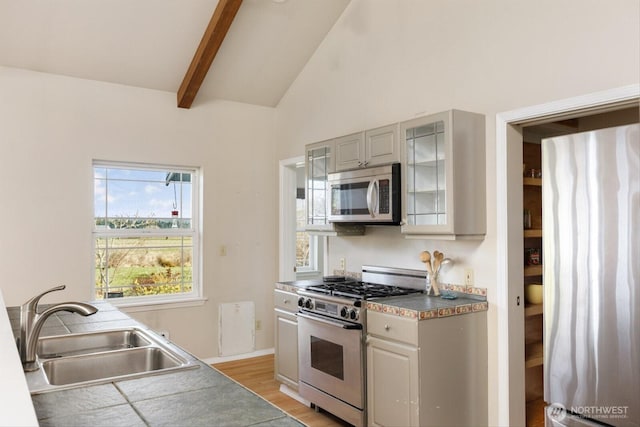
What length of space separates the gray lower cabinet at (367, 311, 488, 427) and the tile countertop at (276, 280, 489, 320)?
0.12 feet

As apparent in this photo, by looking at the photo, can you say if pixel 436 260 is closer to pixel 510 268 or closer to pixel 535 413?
pixel 510 268

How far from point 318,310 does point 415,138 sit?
4.48 ft

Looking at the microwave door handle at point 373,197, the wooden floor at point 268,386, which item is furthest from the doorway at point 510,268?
the wooden floor at point 268,386

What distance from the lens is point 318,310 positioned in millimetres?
3537

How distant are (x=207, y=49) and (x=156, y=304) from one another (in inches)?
91.9

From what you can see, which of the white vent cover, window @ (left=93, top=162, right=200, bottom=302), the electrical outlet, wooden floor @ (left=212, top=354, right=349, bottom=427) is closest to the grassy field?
window @ (left=93, top=162, right=200, bottom=302)

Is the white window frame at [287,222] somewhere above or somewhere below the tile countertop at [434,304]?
above

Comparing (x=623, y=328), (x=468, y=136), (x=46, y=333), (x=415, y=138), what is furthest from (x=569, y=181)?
(x=46, y=333)

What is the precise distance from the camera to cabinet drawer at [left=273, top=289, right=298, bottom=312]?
3949 mm

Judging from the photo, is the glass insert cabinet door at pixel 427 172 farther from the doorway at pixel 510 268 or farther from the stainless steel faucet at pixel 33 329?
the stainless steel faucet at pixel 33 329

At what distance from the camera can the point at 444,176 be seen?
301cm

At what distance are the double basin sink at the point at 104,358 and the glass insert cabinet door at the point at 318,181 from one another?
6.97 feet

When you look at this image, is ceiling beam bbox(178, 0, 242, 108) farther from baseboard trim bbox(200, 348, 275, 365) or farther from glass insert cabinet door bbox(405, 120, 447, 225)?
baseboard trim bbox(200, 348, 275, 365)

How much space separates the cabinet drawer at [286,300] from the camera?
3949 millimetres
